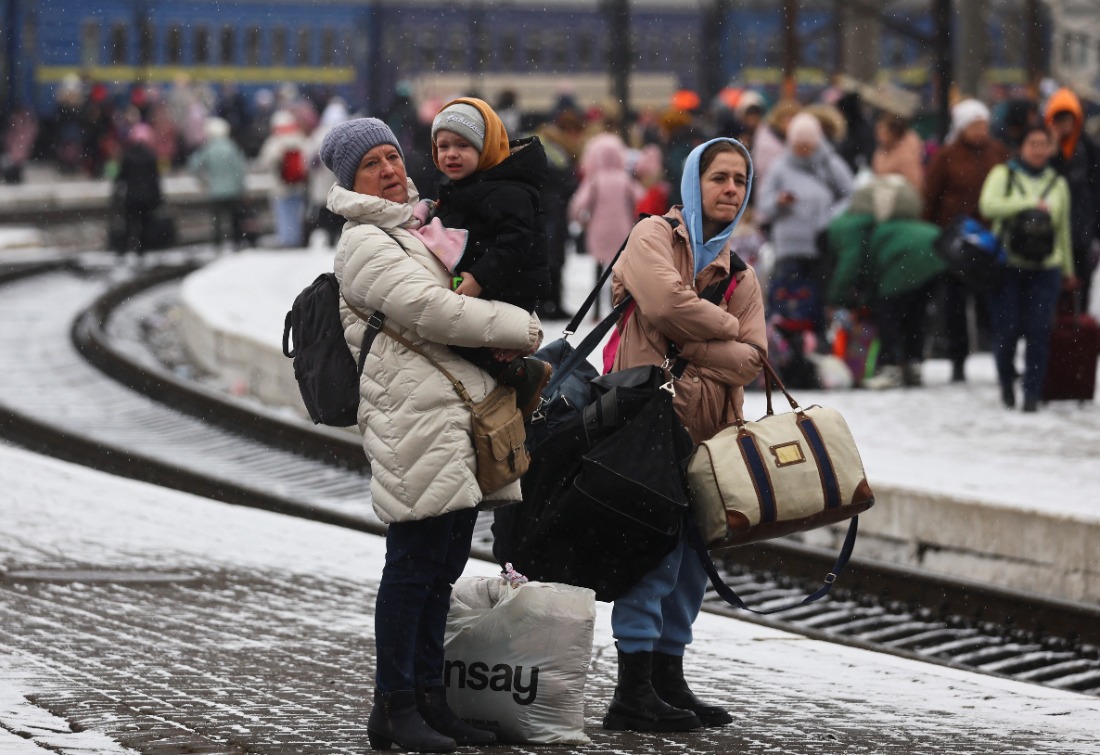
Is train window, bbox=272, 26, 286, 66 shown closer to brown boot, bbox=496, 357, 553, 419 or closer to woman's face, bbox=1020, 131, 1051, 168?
woman's face, bbox=1020, 131, 1051, 168

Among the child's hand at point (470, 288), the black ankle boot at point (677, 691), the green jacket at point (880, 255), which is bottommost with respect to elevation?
the black ankle boot at point (677, 691)

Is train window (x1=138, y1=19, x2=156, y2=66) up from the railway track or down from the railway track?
up

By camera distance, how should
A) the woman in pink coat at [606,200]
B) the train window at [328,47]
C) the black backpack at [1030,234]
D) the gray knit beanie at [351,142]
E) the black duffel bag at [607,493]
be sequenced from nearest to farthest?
1. the gray knit beanie at [351,142]
2. the black duffel bag at [607,493]
3. the black backpack at [1030,234]
4. the woman in pink coat at [606,200]
5. the train window at [328,47]

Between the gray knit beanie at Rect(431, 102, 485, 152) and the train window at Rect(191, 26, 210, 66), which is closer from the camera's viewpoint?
the gray knit beanie at Rect(431, 102, 485, 152)

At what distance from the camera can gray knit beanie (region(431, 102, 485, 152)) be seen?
16.5ft

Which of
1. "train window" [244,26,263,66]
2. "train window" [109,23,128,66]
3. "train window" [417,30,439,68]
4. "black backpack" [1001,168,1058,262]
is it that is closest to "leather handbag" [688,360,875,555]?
"black backpack" [1001,168,1058,262]

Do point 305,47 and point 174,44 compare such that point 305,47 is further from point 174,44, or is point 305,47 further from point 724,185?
point 724,185

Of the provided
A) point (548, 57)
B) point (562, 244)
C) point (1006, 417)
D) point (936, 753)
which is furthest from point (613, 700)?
point (548, 57)

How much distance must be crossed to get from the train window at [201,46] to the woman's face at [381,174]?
48.8m

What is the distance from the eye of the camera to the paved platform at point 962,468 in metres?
8.61

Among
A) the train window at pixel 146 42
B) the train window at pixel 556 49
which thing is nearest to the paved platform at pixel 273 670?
the train window at pixel 146 42

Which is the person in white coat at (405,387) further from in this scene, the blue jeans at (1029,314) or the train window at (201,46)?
the train window at (201,46)

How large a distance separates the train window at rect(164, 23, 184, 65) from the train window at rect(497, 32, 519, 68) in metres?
7.87

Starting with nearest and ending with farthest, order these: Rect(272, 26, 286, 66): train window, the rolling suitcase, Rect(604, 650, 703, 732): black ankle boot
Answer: Rect(604, 650, 703, 732): black ankle boot, the rolling suitcase, Rect(272, 26, 286, 66): train window
